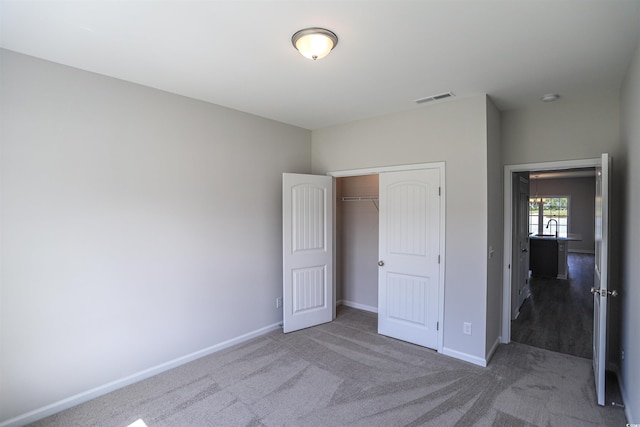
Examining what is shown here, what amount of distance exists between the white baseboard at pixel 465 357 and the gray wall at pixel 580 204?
998 centimetres

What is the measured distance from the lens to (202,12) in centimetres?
182

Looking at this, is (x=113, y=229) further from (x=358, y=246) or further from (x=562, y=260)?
(x=562, y=260)

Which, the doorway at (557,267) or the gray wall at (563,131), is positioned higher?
the gray wall at (563,131)

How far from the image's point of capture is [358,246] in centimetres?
502

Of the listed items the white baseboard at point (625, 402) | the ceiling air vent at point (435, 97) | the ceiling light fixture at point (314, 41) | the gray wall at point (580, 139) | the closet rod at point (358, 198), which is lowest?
the white baseboard at point (625, 402)

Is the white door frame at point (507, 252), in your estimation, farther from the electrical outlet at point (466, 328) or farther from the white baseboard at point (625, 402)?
the white baseboard at point (625, 402)

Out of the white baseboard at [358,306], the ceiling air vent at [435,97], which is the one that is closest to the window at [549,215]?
Answer: the white baseboard at [358,306]

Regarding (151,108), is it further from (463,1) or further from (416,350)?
(416,350)

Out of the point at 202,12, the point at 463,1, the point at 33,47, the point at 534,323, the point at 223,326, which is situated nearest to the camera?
the point at 463,1

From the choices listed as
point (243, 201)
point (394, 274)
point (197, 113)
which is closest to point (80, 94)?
point (197, 113)

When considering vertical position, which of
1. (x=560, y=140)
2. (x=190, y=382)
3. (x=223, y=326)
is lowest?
(x=190, y=382)

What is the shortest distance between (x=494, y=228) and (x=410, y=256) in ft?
3.11

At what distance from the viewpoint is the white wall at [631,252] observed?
2.02 meters

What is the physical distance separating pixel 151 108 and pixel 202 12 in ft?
4.85
